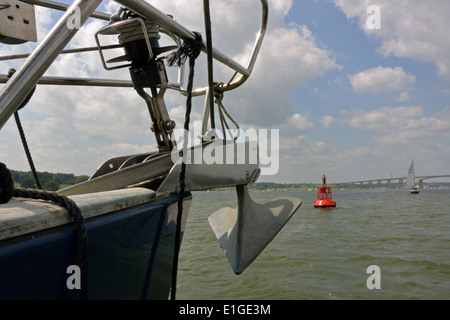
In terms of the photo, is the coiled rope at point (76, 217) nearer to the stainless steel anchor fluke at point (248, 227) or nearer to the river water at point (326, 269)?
the stainless steel anchor fluke at point (248, 227)

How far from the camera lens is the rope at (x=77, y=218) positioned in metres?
1.13

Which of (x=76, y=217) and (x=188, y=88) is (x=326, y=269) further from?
(x=76, y=217)

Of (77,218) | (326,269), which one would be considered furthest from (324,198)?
(77,218)

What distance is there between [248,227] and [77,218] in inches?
52.4

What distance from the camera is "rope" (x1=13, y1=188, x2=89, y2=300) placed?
1.13 meters

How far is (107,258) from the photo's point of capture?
1.37m

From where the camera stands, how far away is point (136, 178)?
6.32ft

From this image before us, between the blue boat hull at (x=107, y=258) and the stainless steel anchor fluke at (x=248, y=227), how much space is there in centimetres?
43

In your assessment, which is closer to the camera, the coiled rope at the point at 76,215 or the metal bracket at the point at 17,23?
the coiled rope at the point at 76,215

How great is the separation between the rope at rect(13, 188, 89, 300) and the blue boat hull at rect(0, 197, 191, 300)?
34 millimetres

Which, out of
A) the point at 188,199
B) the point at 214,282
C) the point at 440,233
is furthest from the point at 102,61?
the point at 440,233

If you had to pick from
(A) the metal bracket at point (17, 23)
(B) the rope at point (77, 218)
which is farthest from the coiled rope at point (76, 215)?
(A) the metal bracket at point (17, 23)

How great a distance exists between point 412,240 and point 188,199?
36.9 ft
